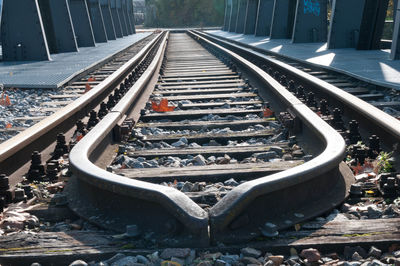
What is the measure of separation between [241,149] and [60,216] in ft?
5.38

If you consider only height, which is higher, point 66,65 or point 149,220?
point 149,220

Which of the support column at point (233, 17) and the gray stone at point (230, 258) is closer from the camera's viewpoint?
the gray stone at point (230, 258)

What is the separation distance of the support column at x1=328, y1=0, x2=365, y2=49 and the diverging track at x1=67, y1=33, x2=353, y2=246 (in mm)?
7691

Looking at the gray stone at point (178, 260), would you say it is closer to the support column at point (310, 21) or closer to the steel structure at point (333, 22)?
the steel structure at point (333, 22)

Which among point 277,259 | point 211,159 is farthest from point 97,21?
point 277,259

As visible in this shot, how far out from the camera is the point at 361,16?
12.6 m

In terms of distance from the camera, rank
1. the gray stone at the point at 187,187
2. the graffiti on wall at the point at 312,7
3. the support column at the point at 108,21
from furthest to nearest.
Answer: the support column at the point at 108,21
the graffiti on wall at the point at 312,7
the gray stone at the point at 187,187

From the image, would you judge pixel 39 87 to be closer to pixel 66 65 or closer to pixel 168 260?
pixel 66 65

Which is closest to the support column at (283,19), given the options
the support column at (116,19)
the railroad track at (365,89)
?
the railroad track at (365,89)

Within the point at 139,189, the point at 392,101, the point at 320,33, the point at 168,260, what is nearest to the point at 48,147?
the point at 139,189

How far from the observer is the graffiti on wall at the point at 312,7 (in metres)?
16.2

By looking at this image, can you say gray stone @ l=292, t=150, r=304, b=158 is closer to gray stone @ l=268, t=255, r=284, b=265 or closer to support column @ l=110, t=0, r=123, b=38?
gray stone @ l=268, t=255, r=284, b=265

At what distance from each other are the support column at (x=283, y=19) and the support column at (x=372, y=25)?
7510 millimetres

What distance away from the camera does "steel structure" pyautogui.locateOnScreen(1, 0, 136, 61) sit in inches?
447
